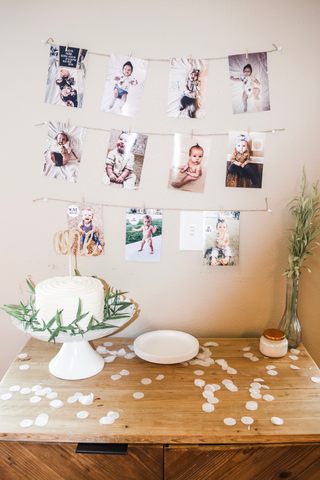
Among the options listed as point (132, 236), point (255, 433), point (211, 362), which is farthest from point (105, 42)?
point (255, 433)

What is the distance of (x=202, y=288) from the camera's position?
141 centimetres

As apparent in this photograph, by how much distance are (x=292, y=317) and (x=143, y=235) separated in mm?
656

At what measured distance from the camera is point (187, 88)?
1.28 meters

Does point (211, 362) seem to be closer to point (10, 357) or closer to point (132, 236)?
point (132, 236)

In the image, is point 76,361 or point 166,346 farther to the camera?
point 166,346

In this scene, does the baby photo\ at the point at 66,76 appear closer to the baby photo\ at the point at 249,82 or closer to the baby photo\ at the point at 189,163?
the baby photo\ at the point at 189,163

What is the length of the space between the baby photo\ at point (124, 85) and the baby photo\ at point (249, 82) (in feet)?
1.11

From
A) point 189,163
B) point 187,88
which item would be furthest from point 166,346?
point 187,88

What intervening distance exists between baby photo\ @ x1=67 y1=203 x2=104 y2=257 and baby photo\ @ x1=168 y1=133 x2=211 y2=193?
1.03ft

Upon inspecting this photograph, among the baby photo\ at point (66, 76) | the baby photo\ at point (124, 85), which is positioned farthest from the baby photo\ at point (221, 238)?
the baby photo\ at point (66, 76)

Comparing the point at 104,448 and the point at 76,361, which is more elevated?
the point at 76,361

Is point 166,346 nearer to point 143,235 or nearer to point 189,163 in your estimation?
point 143,235

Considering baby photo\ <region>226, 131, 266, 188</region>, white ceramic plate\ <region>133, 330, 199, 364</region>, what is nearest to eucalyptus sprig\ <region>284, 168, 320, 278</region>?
baby photo\ <region>226, 131, 266, 188</region>

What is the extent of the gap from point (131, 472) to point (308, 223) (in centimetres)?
97
